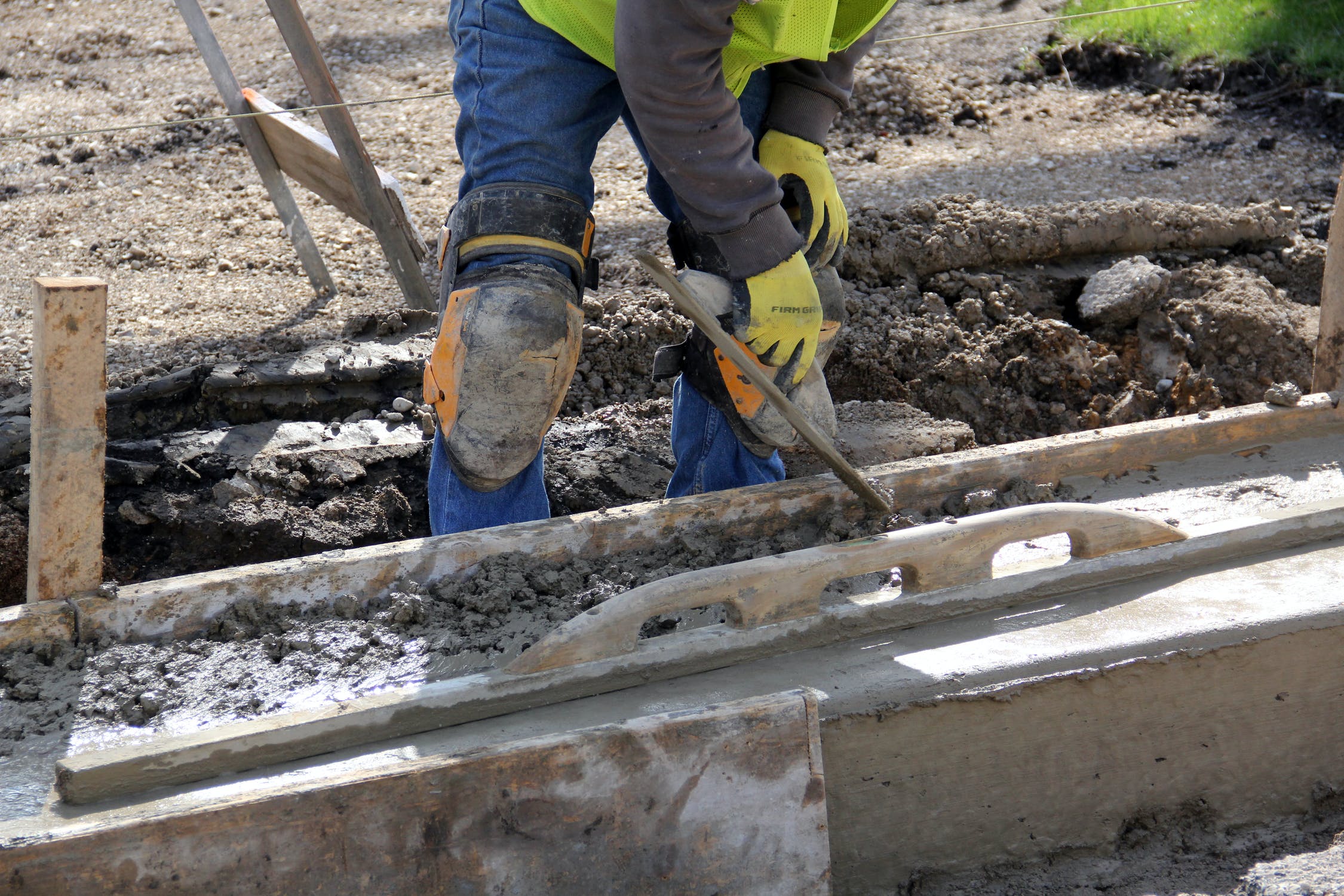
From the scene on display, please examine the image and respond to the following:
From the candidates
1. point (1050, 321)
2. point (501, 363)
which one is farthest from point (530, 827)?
point (1050, 321)

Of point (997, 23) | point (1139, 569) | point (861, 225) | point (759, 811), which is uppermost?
point (997, 23)

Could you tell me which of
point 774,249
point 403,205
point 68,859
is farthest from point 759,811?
point 403,205

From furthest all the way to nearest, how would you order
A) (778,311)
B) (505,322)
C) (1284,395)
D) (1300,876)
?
1. (1284,395)
2. (778,311)
3. (505,322)
4. (1300,876)

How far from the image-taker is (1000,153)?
5.01 m

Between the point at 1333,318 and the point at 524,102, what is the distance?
6.79 feet

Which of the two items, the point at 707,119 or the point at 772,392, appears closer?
the point at 707,119

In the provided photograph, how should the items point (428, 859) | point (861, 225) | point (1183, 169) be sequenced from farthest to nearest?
1. point (1183, 169)
2. point (861, 225)
3. point (428, 859)

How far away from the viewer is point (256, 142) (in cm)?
404

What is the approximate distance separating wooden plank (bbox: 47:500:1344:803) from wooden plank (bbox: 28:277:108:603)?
1.36 feet

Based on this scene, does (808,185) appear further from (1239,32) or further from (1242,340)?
(1239,32)

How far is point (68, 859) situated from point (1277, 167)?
16.9 feet

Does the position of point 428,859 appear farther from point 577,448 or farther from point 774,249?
point 577,448

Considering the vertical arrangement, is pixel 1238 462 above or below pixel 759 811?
above

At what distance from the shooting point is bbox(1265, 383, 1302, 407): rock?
2.64m
